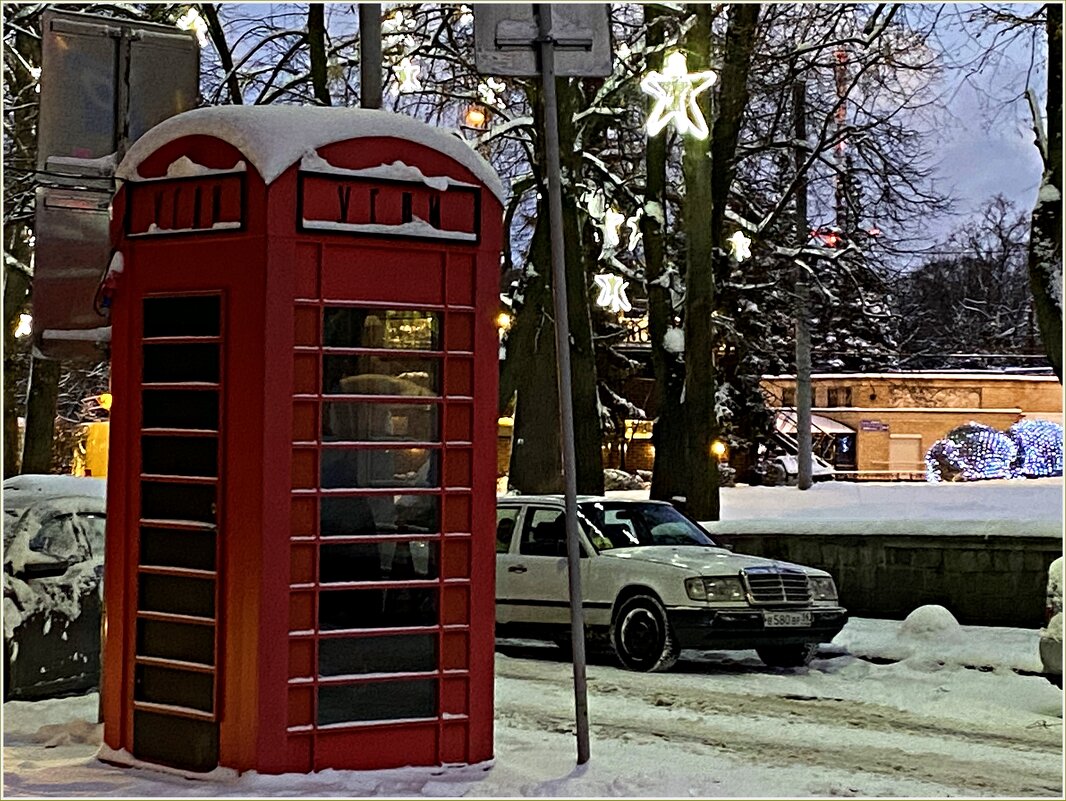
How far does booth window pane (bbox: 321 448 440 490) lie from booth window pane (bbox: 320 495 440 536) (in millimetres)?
69

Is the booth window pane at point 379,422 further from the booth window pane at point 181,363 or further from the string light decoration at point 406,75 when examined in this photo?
the string light decoration at point 406,75

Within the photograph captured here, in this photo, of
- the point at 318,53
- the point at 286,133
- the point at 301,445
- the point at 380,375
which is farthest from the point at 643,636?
the point at 318,53

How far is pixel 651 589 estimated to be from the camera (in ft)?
40.7

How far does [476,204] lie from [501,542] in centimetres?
690

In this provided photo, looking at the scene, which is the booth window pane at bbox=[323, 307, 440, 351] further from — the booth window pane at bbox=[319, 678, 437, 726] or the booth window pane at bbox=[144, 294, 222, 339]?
the booth window pane at bbox=[319, 678, 437, 726]

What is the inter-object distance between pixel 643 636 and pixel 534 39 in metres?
6.55

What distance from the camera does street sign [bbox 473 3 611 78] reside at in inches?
286

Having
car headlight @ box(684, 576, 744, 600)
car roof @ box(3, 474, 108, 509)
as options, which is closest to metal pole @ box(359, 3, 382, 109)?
car roof @ box(3, 474, 108, 509)

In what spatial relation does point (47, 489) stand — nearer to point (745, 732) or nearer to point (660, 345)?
point (745, 732)

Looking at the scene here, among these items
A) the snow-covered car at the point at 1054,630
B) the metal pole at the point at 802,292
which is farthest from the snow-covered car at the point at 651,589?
the metal pole at the point at 802,292

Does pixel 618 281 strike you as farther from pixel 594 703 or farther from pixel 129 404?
pixel 129 404

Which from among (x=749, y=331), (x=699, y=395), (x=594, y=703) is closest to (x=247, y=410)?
(x=594, y=703)

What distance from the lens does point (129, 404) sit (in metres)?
7.38

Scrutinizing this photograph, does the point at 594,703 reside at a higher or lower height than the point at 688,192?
lower
